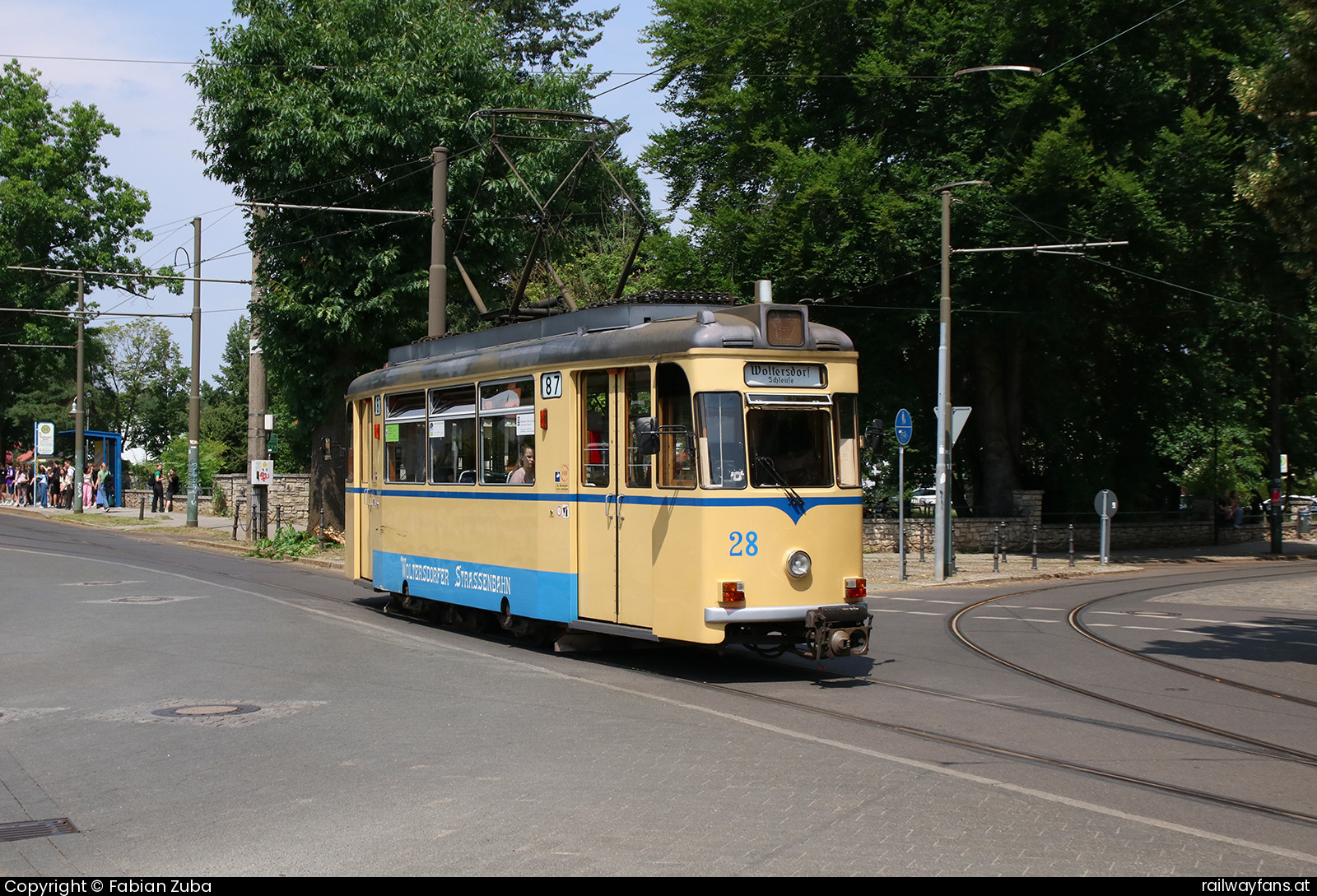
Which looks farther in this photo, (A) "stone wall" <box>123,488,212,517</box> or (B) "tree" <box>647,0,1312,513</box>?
(A) "stone wall" <box>123,488,212,517</box>

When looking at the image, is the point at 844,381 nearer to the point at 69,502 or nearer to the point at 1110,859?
the point at 1110,859

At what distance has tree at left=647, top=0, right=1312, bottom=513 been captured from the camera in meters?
28.8

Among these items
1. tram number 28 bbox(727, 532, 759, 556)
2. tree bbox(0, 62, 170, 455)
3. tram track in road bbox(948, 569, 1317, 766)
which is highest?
tree bbox(0, 62, 170, 455)

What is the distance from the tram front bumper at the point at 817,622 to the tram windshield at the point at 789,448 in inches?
44.1

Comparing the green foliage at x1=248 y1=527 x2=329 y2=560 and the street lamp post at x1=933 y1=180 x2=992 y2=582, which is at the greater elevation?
the street lamp post at x1=933 y1=180 x2=992 y2=582

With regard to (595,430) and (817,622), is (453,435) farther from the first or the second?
(817,622)

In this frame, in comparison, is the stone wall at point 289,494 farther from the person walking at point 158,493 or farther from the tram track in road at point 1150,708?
the tram track in road at point 1150,708

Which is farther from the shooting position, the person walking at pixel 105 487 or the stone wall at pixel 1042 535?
the person walking at pixel 105 487

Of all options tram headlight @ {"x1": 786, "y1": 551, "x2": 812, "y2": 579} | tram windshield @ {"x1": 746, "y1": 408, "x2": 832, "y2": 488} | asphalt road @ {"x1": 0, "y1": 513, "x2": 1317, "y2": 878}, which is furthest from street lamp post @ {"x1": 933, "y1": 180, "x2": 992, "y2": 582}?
tram headlight @ {"x1": 786, "y1": 551, "x2": 812, "y2": 579}

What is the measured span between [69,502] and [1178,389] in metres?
43.1

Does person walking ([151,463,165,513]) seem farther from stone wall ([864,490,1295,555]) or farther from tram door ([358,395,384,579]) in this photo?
tram door ([358,395,384,579])

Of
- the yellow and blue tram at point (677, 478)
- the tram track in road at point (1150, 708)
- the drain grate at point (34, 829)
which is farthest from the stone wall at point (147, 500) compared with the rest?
the drain grate at point (34, 829)

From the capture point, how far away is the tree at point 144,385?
265 ft

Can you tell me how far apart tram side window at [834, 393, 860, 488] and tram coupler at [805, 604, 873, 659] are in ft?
3.94
